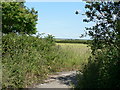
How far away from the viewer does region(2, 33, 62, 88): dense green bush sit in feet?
21.8

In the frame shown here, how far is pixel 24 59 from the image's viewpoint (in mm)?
7602

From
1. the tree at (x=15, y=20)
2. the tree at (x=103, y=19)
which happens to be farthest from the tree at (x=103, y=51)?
the tree at (x=15, y=20)

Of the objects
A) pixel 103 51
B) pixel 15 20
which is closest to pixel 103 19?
pixel 103 51

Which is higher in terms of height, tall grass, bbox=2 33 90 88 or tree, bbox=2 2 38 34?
tree, bbox=2 2 38 34

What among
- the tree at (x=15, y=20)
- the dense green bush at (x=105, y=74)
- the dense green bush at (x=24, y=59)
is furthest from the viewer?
the tree at (x=15, y=20)

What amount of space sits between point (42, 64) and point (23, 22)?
6.83 meters

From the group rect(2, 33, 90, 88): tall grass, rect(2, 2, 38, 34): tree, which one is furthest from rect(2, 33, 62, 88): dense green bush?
rect(2, 2, 38, 34): tree

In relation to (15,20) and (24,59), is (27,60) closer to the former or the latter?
(24,59)

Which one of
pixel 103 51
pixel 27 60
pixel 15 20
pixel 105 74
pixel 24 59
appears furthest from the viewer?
pixel 15 20

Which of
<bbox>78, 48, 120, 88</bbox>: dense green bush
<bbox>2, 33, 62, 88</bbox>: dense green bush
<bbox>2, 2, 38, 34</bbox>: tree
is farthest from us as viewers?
<bbox>2, 2, 38, 34</bbox>: tree

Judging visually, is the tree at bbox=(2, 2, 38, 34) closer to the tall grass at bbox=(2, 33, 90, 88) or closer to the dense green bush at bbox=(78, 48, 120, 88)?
the tall grass at bbox=(2, 33, 90, 88)

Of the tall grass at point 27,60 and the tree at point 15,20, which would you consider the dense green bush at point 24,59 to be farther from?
the tree at point 15,20

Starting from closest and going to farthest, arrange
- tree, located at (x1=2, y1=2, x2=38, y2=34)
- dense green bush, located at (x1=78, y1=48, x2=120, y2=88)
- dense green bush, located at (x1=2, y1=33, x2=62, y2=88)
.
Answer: dense green bush, located at (x1=78, y1=48, x2=120, y2=88) < dense green bush, located at (x1=2, y1=33, x2=62, y2=88) < tree, located at (x1=2, y1=2, x2=38, y2=34)

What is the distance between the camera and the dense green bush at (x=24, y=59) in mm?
6645
